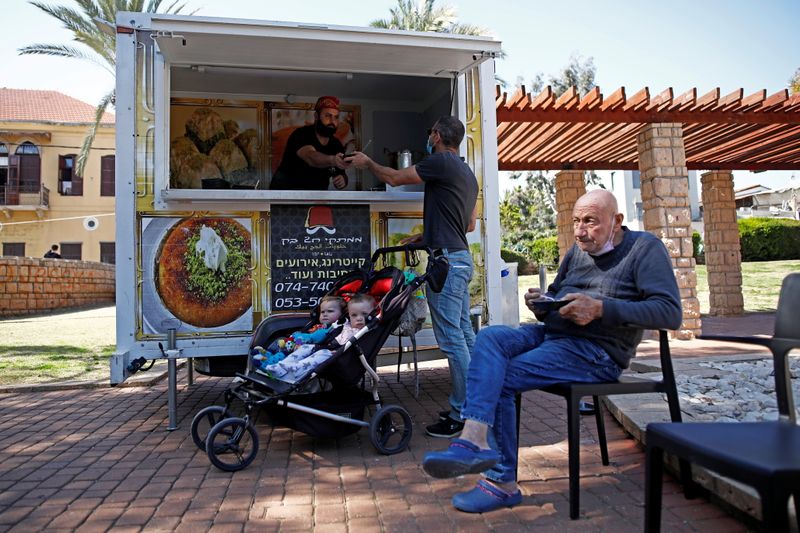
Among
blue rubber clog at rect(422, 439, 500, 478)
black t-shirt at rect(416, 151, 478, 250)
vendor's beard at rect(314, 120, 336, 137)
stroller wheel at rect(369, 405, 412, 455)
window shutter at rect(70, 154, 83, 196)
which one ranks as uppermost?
window shutter at rect(70, 154, 83, 196)

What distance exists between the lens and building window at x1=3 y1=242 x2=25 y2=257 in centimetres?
2967

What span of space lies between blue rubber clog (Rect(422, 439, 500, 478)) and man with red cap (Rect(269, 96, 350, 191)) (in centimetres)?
385

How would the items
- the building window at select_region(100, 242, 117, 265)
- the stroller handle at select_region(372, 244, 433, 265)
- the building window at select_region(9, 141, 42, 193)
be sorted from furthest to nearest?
the building window at select_region(100, 242, 117, 265), the building window at select_region(9, 141, 42, 193), the stroller handle at select_region(372, 244, 433, 265)

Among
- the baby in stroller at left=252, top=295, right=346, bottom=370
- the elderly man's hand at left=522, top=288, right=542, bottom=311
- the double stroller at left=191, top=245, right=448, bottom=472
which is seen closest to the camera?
the elderly man's hand at left=522, top=288, right=542, bottom=311

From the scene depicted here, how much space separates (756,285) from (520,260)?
9.63m

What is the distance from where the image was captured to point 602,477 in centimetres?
318

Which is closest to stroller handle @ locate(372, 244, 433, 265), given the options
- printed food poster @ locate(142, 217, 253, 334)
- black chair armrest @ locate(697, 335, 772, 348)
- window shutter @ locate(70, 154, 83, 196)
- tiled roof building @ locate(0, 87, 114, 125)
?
printed food poster @ locate(142, 217, 253, 334)

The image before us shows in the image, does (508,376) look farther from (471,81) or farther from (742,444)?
(471,81)

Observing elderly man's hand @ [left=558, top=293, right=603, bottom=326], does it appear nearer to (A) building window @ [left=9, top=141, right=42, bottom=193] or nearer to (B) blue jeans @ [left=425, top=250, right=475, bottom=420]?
(B) blue jeans @ [left=425, top=250, right=475, bottom=420]

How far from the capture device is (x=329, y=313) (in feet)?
13.9

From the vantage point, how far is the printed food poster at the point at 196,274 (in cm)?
438

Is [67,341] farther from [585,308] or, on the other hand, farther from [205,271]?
[585,308]

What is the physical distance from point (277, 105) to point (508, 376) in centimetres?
555

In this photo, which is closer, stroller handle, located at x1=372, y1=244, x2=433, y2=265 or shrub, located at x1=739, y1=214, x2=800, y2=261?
stroller handle, located at x1=372, y1=244, x2=433, y2=265
